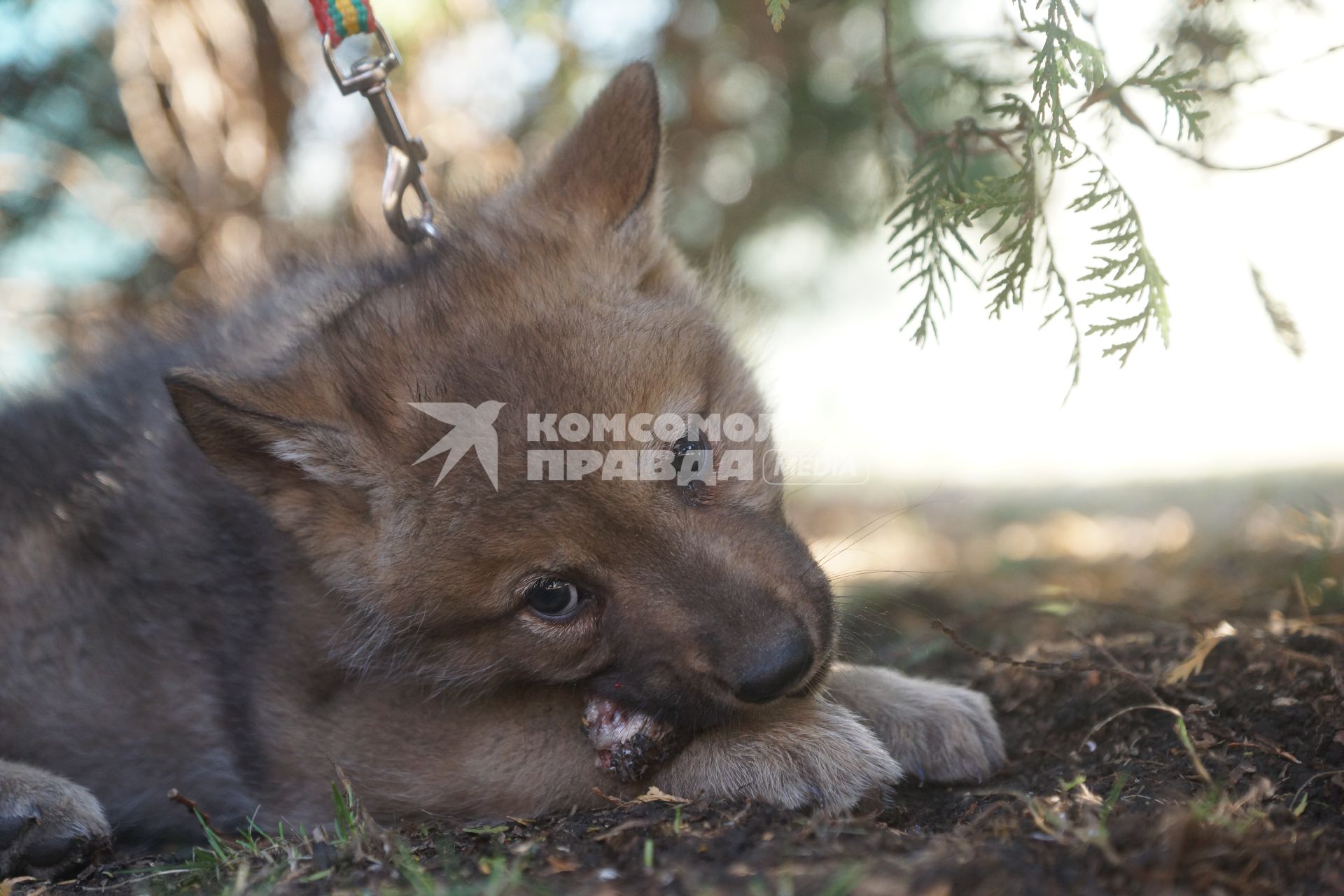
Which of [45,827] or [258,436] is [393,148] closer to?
[258,436]

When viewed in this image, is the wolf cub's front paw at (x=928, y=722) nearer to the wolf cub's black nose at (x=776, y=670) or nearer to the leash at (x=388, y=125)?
the wolf cub's black nose at (x=776, y=670)

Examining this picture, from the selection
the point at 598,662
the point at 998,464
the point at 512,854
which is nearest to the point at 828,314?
the point at 998,464

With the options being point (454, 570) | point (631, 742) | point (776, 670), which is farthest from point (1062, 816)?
point (454, 570)

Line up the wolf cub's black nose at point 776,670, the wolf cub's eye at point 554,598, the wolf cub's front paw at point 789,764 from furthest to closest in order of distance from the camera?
1. the wolf cub's eye at point 554,598
2. the wolf cub's front paw at point 789,764
3. the wolf cub's black nose at point 776,670

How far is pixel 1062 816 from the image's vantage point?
6.35ft

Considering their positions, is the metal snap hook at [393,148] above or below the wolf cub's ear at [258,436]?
above

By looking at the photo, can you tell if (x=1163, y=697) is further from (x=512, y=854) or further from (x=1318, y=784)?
(x=512, y=854)

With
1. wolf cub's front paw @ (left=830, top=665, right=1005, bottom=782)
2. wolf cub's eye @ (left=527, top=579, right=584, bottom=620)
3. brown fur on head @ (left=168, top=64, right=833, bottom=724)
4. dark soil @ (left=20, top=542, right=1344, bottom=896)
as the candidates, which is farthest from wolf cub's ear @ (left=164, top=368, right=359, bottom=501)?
wolf cub's front paw @ (left=830, top=665, right=1005, bottom=782)

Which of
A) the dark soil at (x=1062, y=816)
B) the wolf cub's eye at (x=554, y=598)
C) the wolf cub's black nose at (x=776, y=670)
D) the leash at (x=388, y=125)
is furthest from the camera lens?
the leash at (x=388, y=125)

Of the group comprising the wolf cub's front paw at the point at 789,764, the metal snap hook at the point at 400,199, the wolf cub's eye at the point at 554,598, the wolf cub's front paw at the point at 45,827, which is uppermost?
the metal snap hook at the point at 400,199

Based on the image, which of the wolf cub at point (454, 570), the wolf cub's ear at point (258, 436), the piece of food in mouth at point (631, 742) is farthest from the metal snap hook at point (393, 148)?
the piece of food in mouth at point (631, 742)

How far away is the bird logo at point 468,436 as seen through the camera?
2.43 m

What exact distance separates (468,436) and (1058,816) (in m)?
1.47

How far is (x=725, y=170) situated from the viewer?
650 centimetres
